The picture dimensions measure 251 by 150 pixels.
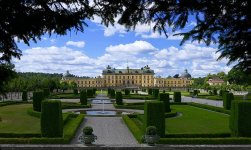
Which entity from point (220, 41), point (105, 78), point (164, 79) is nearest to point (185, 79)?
point (164, 79)

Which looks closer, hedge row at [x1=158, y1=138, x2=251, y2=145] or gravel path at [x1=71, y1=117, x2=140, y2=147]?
hedge row at [x1=158, y1=138, x2=251, y2=145]

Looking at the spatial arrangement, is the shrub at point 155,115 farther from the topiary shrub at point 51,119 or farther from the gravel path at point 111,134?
the topiary shrub at point 51,119

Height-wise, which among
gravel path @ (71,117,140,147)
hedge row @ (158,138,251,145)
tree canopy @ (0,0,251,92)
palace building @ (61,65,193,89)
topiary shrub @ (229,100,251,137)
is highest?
palace building @ (61,65,193,89)

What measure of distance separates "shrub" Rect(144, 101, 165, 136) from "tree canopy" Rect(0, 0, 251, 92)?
10.4 metres

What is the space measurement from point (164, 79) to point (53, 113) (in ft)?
367

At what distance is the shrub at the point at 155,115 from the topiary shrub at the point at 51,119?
115 inches

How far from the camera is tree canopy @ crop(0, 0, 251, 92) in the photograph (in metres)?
2.43

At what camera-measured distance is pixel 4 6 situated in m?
2.58

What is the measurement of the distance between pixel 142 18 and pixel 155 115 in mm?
10676

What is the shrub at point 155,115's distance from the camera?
13.0 m

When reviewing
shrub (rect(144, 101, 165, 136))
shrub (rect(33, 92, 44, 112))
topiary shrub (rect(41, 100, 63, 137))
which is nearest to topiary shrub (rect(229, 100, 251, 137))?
shrub (rect(144, 101, 165, 136))

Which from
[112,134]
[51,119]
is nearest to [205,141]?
[112,134]

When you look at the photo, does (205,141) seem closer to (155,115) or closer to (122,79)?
(155,115)

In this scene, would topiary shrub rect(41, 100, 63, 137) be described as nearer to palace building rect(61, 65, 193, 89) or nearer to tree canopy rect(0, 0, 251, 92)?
tree canopy rect(0, 0, 251, 92)
